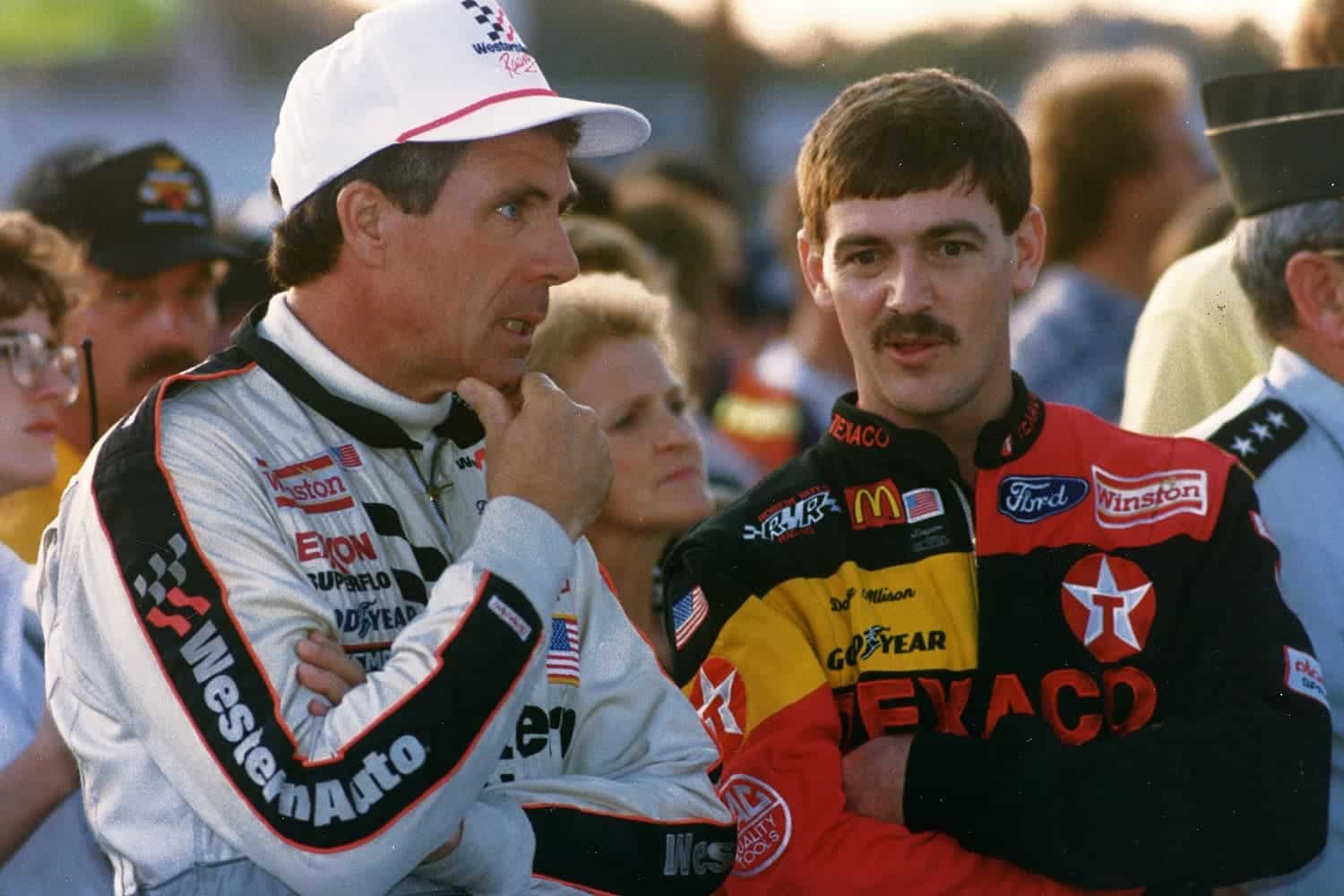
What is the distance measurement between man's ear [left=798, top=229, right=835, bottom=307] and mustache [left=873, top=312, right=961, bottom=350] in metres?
0.18

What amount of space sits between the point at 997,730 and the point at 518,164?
1299 millimetres

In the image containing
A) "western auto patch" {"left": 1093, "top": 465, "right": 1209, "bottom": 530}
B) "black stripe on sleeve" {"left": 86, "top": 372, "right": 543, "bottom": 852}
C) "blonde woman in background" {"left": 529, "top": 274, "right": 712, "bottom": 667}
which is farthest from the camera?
"blonde woman in background" {"left": 529, "top": 274, "right": 712, "bottom": 667}

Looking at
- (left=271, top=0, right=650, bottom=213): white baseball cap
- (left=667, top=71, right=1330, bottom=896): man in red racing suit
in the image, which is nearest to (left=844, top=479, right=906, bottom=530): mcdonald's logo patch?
(left=667, top=71, right=1330, bottom=896): man in red racing suit

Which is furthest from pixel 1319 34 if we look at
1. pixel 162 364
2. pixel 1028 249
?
Answer: pixel 162 364

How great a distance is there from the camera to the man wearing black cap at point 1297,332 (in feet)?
12.9

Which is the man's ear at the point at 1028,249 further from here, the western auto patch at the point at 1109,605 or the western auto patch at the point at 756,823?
the western auto patch at the point at 756,823

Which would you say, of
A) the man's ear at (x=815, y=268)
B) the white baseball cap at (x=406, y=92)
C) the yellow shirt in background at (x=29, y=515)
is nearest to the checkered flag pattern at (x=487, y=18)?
the white baseball cap at (x=406, y=92)

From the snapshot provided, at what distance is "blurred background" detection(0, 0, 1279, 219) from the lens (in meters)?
19.5

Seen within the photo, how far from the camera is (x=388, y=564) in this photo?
9.90ft

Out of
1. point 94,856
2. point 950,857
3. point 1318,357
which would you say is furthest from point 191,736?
point 1318,357

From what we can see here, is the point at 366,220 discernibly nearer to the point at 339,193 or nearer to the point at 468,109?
the point at 339,193

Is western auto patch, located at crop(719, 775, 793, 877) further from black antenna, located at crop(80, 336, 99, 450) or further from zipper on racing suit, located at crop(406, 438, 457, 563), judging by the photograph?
black antenna, located at crop(80, 336, 99, 450)

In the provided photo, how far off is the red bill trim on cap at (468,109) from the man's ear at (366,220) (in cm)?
12

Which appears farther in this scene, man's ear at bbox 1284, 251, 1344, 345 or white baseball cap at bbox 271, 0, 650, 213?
man's ear at bbox 1284, 251, 1344, 345
